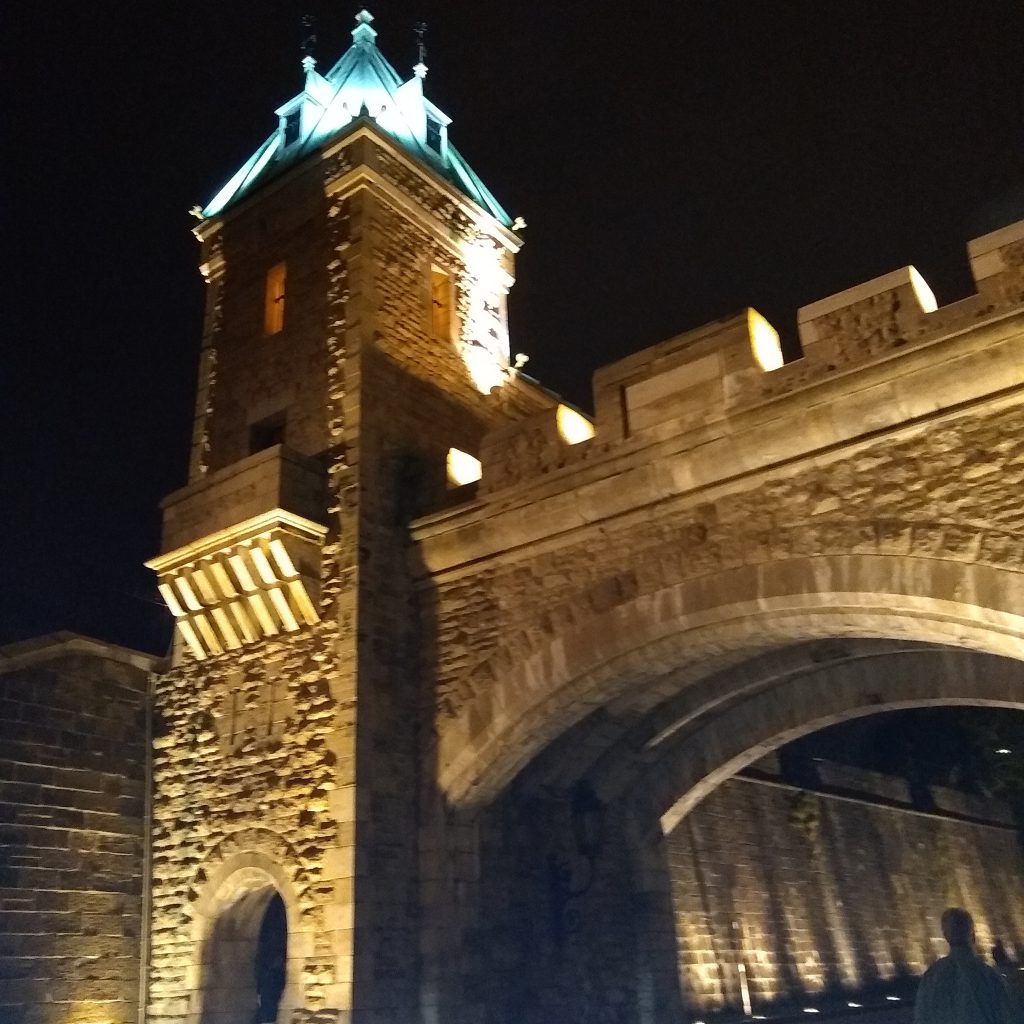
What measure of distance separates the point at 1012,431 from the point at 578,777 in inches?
185

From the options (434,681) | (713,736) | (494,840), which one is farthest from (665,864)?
(434,681)

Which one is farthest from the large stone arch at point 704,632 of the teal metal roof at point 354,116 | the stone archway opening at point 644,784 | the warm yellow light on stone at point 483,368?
the teal metal roof at point 354,116

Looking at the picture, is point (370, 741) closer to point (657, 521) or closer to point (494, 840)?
point (494, 840)

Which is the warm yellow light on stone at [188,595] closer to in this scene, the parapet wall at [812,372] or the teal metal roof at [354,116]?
the parapet wall at [812,372]

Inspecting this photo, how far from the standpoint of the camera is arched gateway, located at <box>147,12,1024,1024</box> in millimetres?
6430

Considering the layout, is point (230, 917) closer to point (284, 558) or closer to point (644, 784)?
point (284, 558)

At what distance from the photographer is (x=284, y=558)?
8.27 m

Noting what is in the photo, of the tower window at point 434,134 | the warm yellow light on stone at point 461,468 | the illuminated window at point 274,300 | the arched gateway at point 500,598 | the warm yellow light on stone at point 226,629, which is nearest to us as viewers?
the arched gateway at point 500,598

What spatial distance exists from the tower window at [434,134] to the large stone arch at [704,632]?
22.5 feet

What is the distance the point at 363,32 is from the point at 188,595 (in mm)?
8042

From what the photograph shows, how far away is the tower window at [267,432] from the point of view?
9.67 m

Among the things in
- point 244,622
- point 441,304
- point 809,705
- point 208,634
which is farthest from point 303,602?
point 809,705

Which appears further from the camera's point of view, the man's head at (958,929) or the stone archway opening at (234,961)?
the stone archway opening at (234,961)

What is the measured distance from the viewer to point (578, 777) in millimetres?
9102
